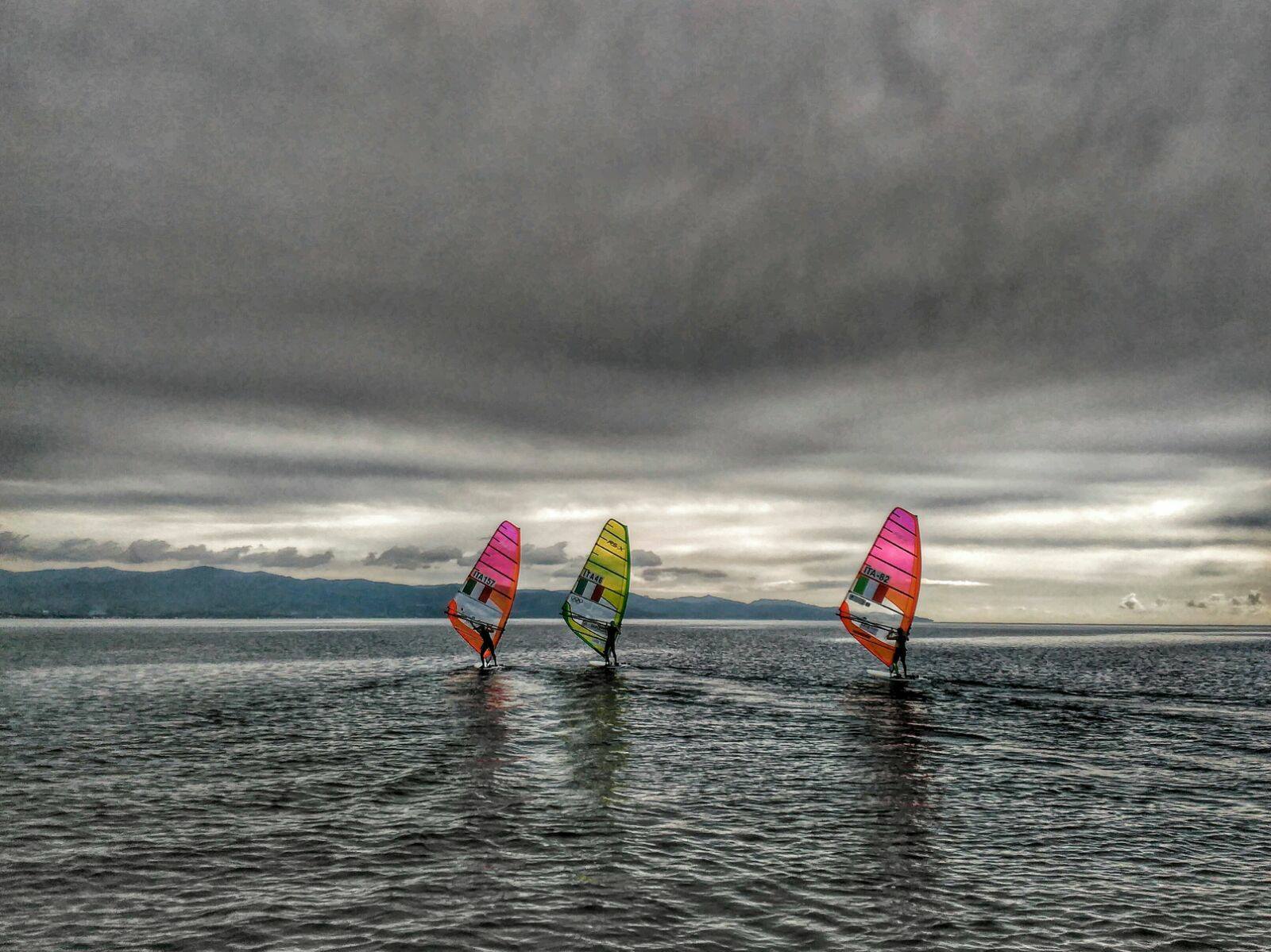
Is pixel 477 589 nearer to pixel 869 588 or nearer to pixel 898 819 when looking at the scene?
pixel 869 588

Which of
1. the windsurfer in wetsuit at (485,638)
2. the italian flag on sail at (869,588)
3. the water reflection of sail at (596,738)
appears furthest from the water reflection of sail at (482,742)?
the italian flag on sail at (869,588)

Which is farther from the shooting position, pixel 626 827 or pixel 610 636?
pixel 610 636

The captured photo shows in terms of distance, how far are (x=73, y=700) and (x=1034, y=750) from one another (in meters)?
47.6

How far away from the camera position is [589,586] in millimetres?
57938

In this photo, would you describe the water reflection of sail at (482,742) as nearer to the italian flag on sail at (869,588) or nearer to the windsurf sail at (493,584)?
the windsurf sail at (493,584)

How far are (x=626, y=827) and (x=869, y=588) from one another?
36.8m

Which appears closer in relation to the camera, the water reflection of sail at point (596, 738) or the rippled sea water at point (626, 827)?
the rippled sea water at point (626, 827)

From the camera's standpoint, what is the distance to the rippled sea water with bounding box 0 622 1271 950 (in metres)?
12.8

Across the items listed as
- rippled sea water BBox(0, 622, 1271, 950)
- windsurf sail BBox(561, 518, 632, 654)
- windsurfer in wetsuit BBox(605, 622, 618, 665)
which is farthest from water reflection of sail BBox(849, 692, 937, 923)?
windsurfer in wetsuit BBox(605, 622, 618, 665)

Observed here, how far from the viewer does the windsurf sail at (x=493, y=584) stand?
57.0 m

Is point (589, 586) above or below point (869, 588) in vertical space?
below

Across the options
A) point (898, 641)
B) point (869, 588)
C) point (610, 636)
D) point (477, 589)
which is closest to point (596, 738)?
point (869, 588)

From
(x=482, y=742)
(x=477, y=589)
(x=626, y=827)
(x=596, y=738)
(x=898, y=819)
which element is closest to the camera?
(x=626, y=827)

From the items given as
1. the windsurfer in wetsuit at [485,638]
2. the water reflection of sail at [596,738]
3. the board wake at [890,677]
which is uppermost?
the windsurfer in wetsuit at [485,638]
